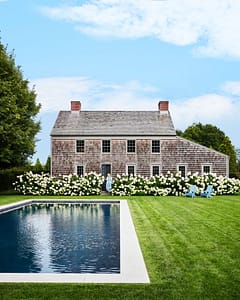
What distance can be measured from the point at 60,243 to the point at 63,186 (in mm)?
19739

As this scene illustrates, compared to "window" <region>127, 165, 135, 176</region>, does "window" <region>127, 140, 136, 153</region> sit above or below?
above

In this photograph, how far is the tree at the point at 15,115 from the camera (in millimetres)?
26444

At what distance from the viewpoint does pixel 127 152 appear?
35094mm

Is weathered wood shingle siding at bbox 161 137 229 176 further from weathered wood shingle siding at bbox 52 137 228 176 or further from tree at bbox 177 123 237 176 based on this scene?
tree at bbox 177 123 237 176

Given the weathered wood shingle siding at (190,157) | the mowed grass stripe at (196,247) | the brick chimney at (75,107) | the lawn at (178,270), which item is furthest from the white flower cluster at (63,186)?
the lawn at (178,270)

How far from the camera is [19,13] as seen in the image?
63.7 ft

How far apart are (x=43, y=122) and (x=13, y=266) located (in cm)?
2837

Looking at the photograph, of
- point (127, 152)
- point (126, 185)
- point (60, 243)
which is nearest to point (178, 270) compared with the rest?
point (60, 243)

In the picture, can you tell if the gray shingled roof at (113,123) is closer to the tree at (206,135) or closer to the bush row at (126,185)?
the bush row at (126,185)

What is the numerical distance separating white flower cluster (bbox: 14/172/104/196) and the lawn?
56.8 feet

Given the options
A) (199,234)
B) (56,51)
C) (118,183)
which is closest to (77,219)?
(199,234)

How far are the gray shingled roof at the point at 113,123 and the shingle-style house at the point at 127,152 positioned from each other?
0.08m

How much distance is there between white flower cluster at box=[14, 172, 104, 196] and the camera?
3005cm

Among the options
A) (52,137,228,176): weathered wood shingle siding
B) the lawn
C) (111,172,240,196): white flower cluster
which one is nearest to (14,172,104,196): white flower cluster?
(111,172,240,196): white flower cluster
